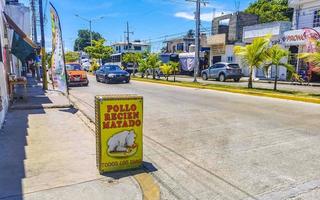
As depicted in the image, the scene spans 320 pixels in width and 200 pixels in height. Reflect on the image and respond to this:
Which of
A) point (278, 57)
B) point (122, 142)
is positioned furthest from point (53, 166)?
point (278, 57)

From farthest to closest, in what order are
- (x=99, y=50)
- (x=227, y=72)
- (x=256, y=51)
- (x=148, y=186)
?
(x=99, y=50)
(x=227, y=72)
(x=256, y=51)
(x=148, y=186)

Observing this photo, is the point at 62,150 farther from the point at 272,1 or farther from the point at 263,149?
the point at 272,1

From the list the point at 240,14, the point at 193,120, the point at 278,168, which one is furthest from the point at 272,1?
the point at 278,168

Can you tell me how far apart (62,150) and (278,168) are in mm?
4068

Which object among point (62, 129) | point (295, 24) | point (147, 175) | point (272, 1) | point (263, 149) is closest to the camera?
point (147, 175)

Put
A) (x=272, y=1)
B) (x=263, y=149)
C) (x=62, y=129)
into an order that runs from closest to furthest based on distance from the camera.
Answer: (x=263, y=149) < (x=62, y=129) < (x=272, y=1)

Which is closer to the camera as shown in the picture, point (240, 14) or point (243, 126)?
point (243, 126)

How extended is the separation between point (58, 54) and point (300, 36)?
21857 mm

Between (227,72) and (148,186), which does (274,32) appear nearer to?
(227,72)

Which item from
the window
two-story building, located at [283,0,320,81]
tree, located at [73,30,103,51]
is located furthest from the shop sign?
tree, located at [73,30,103,51]

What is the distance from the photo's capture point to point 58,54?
428 inches

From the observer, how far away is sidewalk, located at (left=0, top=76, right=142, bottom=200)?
436cm

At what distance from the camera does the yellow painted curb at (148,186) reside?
430 cm

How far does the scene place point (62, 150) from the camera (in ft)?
20.7
